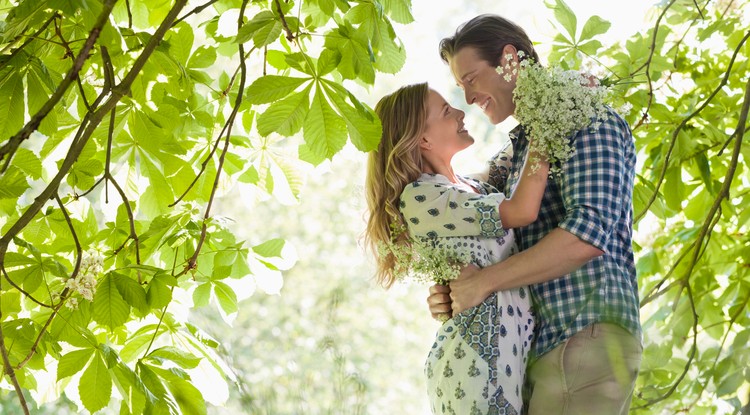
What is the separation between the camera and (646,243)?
288 cm

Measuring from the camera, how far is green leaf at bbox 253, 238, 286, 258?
5.69 feet

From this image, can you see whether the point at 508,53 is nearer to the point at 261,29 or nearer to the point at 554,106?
the point at 554,106

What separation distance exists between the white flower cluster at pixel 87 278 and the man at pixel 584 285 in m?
0.68

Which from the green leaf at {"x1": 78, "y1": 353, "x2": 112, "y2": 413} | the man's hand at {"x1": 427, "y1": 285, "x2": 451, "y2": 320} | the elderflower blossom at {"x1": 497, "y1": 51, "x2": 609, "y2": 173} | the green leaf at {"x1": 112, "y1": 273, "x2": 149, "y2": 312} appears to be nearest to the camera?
the green leaf at {"x1": 78, "y1": 353, "x2": 112, "y2": 413}

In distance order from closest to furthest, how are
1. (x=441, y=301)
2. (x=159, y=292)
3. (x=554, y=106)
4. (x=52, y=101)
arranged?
(x=52, y=101) < (x=159, y=292) < (x=554, y=106) < (x=441, y=301)

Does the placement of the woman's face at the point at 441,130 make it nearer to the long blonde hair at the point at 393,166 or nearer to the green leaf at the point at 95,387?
the long blonde hair at the point at 393,166

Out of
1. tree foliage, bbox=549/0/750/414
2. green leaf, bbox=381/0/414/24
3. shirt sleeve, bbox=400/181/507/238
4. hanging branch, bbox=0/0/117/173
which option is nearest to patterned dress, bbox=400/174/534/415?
shirt sleeve, bbox=400/181/507/238

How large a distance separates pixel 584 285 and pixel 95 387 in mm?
873

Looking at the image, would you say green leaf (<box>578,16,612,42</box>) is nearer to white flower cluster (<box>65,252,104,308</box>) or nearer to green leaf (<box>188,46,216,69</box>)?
green leaf (<box>188,46,216,69</box>)

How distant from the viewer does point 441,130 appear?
1.88 metres

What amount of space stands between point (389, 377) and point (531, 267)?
6229 mm

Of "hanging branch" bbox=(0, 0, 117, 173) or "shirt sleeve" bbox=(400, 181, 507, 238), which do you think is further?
"shirt sleeve" bbox=(400, 181, 507, 238)

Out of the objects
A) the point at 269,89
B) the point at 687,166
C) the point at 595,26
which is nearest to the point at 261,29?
the point at 269,89

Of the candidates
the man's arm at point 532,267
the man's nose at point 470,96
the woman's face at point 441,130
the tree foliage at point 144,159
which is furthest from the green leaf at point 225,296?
the man's nose at point 470,96
